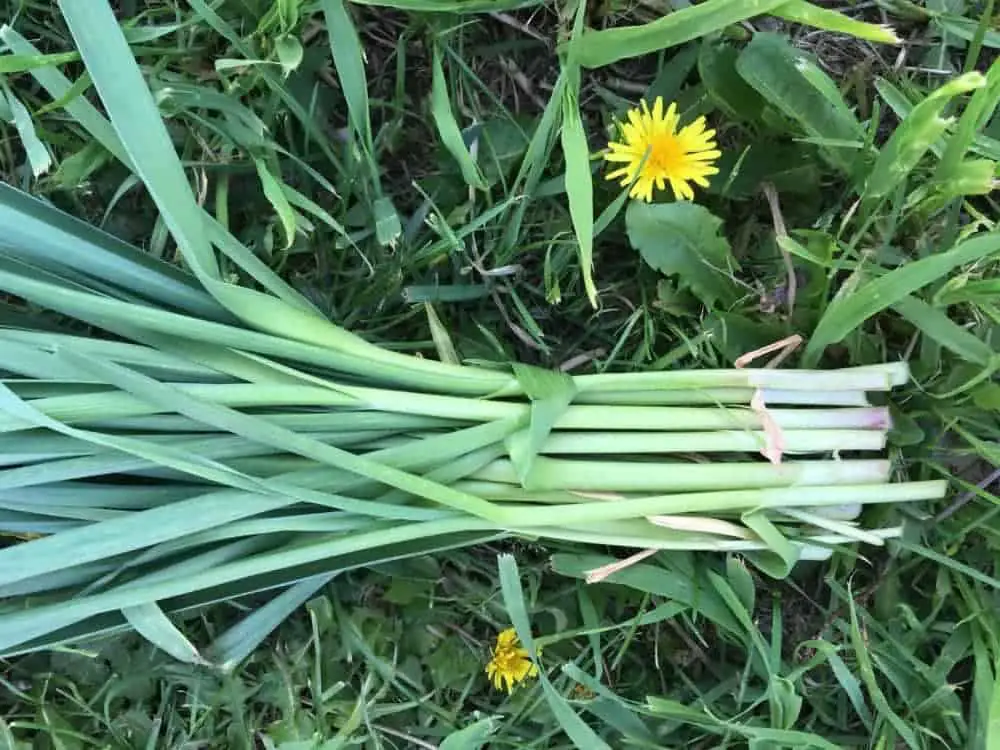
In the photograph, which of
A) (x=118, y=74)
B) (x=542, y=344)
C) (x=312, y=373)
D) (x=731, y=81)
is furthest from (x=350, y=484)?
(x=731, y=81)

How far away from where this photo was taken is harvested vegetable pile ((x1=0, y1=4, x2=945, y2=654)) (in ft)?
2.40

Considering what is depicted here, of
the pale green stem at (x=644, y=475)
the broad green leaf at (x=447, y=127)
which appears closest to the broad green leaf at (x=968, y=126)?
the pale green stem at (x=644, y=475)

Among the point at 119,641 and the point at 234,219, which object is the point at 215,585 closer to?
the point at 119,641

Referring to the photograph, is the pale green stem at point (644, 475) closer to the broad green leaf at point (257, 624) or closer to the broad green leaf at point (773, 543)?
the broad green leaf at point (773, 543)

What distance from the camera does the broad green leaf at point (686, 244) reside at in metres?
0.89

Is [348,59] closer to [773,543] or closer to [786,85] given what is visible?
[786,85]

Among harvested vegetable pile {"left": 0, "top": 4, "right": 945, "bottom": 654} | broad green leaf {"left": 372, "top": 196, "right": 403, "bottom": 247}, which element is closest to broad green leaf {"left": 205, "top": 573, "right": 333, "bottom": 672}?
harvested vegetable pile {"left": 0, "top": 4, "right": 945, "bottom": 654}

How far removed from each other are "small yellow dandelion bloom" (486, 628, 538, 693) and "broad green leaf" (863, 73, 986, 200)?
1.79 feet

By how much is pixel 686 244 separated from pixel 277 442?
16.6 inches

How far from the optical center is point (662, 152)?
88 centimetres

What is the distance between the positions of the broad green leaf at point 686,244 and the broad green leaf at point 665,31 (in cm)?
15

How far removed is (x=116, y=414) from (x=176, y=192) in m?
0.18

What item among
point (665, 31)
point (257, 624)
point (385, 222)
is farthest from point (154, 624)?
point (665, 31)

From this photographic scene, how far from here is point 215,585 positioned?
2.64 feet
